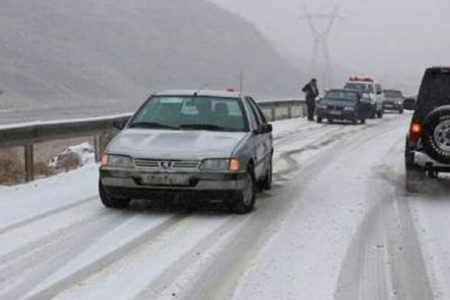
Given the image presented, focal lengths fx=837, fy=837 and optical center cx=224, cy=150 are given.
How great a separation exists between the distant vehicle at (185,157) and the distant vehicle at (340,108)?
21.8 m

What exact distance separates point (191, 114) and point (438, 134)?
3.37m

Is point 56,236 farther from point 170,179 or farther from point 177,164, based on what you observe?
point 177,164

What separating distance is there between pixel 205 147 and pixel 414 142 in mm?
3541

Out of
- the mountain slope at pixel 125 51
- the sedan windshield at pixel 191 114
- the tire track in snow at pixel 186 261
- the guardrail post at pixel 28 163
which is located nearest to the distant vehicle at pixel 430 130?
the sedan windshield at pixel 191 114

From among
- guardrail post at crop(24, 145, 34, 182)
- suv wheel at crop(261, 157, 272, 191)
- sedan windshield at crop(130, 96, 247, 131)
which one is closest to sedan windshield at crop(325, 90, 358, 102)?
suv wheel at crop(261, 157, 272, 191)

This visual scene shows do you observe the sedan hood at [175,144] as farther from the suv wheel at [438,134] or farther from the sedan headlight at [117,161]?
the suv wheel at [438,134]

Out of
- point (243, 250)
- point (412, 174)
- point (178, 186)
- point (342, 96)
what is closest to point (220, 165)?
point (178, 186)

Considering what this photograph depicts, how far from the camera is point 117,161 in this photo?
9250 millimetres

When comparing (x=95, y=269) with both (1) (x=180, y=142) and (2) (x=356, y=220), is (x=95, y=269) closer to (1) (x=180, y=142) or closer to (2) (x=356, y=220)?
(1) (x=180, y=142)

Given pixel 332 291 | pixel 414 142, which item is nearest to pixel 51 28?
pixel 414 142

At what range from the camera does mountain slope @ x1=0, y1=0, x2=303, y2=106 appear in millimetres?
56500

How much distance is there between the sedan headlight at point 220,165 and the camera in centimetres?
914

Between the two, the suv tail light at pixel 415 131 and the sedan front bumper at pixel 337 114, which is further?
the sedan front bumper at pixel 337 114

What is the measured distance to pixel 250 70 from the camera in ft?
303
